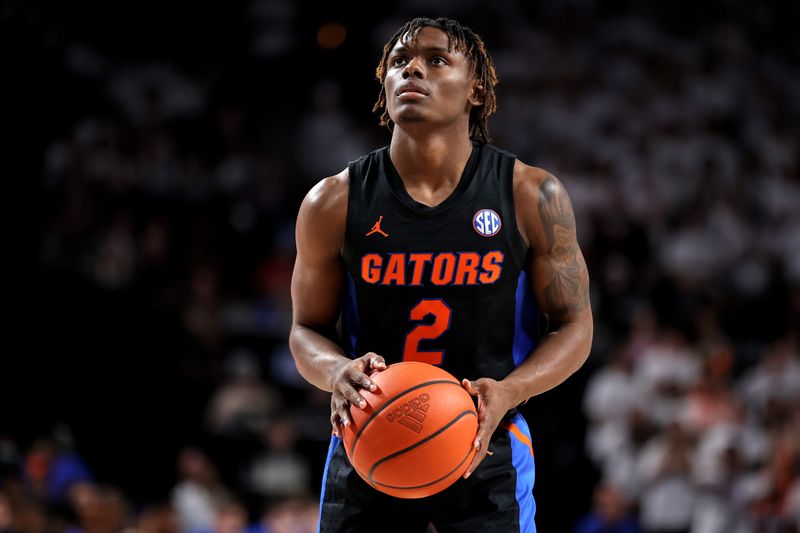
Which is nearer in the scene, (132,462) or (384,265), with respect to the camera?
(384,265)

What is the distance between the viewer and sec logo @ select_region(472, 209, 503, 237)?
3.95 meters

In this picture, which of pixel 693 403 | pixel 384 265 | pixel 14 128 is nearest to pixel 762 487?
pixel 693 403

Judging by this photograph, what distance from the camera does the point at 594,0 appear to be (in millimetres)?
14828

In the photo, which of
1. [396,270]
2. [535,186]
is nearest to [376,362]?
[396,270]

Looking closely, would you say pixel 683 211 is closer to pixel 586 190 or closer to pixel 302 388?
pixel 586 190

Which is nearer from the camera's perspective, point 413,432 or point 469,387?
point 413,432

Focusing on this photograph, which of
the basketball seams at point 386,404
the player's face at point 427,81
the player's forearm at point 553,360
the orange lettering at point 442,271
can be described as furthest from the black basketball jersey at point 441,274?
the basketball seams at point 386,404

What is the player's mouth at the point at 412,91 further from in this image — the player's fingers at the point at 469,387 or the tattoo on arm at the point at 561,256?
the player's fingers at the point at 469,387

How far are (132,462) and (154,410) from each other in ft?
1.78

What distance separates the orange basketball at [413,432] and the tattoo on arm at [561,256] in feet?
2.13

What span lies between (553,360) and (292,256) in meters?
7.44

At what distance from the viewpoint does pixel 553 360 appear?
395 cm

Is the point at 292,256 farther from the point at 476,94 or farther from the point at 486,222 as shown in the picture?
the point at 486,222

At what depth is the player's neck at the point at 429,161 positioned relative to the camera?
4.06 metres
